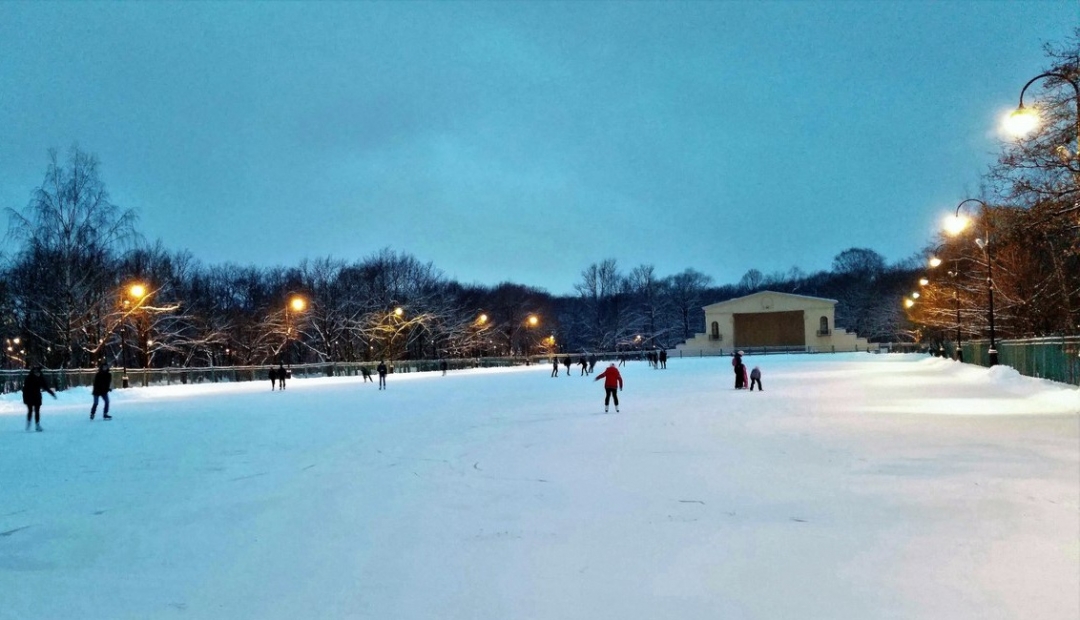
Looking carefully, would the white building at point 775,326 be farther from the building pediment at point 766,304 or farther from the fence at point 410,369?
the fence at point 410,369

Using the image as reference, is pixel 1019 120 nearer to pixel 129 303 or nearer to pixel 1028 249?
pixel 1028 249

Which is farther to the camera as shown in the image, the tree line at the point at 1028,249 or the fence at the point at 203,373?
the fence at the point at 203,373

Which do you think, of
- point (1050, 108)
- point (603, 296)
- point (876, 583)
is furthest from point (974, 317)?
point (603, 296)

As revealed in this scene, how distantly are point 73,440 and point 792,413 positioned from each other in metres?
15.1

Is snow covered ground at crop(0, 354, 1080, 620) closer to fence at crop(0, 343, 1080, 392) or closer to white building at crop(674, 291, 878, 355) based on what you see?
fence at crop(0, 343, 1080, 392)

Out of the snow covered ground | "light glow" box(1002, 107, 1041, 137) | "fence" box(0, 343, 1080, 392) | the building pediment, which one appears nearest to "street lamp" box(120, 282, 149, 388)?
"fence" box(0, 343, 1080, 392)

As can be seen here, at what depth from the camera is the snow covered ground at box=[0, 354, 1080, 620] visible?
472cm

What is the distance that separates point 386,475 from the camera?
946 centimetres

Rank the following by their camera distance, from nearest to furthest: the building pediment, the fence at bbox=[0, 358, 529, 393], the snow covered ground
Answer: the snow covered ground → the fence at bbox=[0, 358, 529, 393] → the building pediment

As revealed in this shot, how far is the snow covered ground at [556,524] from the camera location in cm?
472

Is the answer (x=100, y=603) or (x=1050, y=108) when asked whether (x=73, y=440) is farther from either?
(x=1050, y=108)

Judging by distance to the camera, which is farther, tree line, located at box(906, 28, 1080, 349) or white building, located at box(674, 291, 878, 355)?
white building, located at box(674, 291, 878, 355)

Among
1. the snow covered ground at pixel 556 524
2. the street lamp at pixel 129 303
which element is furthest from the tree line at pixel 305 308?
the snow covered ground at pixel 556 524

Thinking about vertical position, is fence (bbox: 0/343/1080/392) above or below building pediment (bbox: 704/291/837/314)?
below
